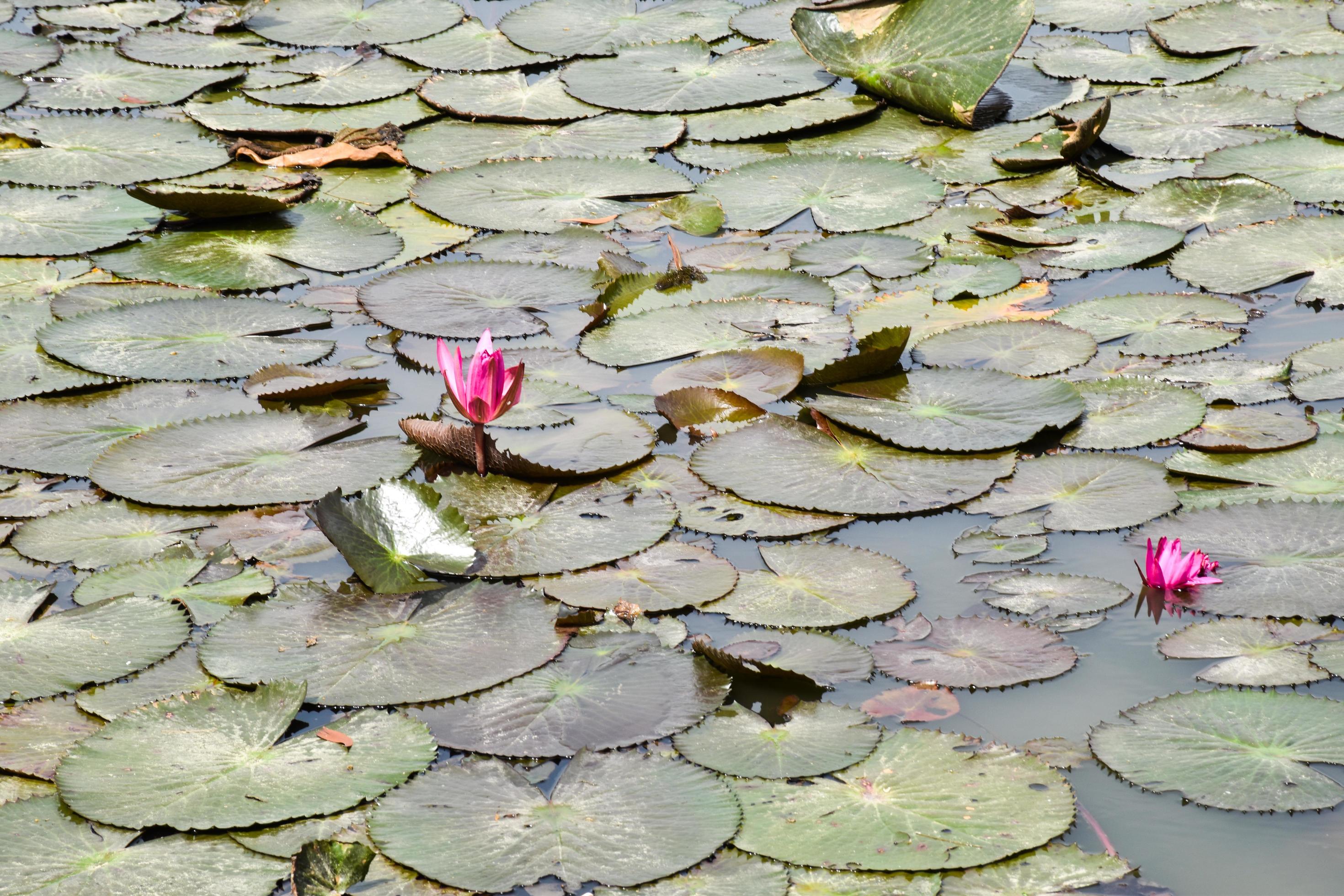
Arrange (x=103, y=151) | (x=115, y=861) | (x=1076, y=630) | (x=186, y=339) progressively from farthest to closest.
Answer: (x=103, y=151), (x=186, y=339), (x=1076, y=630), (x=115, y=861)

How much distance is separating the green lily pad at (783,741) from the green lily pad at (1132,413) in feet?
3.94

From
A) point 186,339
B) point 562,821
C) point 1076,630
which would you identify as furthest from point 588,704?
point 186,339

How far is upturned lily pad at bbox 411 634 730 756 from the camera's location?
2.35 meters

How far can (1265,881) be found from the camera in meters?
2.05

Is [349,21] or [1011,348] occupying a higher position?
[349,21]

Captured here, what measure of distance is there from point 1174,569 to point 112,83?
4.80 m

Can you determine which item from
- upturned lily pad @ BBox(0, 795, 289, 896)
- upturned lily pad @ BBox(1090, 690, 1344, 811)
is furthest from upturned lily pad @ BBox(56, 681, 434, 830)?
upturned lily pad @ BBox(1090, 690, 1344, 811)

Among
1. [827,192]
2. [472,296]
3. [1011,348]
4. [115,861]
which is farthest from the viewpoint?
[827,192]

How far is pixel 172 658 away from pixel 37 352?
1542 millimetres

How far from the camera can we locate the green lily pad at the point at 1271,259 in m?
3.99

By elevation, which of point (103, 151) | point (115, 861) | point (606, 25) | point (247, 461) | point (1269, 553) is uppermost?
point (606, 25)

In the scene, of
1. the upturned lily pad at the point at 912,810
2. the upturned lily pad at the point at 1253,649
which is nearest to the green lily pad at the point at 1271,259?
the upturned lily pad at the point at 1253,649

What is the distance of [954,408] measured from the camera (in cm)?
338

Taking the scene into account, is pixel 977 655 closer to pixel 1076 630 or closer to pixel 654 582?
pixel 1076 630
